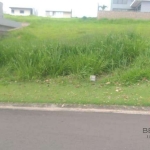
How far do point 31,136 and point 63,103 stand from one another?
4.84 feet

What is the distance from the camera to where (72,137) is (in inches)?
120

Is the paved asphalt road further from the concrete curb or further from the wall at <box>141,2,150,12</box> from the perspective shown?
the wall at <box>141,2,150,12</box>

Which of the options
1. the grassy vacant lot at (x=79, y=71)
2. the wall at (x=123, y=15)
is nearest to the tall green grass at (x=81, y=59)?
the grassy vacant lot at (x=79, y=71)

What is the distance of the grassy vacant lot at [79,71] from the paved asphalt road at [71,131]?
28.2 inches

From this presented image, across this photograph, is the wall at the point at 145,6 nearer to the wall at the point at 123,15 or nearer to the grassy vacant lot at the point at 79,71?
the wall at the point at 123,15

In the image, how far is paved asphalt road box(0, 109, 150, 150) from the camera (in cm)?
285

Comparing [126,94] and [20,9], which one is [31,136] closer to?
[126,94]

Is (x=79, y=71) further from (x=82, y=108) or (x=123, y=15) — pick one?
(x=123, y=15)

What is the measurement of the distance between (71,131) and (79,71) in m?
3.34

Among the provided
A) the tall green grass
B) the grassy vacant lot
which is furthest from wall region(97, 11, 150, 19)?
the tall green grass

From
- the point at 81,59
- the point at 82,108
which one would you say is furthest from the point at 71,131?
the point at 81,59

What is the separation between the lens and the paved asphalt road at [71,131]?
2850 mm

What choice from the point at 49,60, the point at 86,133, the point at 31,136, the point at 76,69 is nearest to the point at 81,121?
the point at 86,133

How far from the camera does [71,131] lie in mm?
3236
